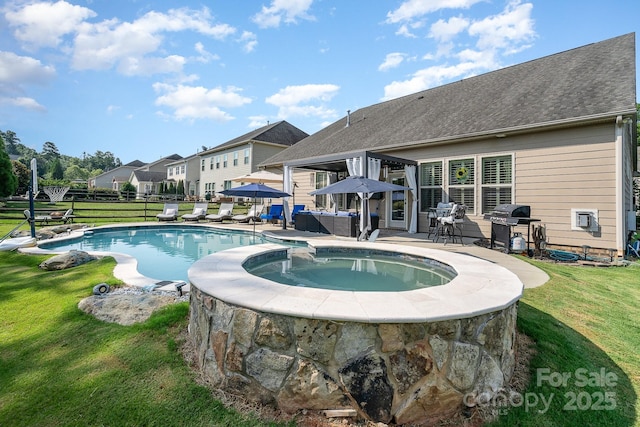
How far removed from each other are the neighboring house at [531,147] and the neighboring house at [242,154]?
13.3 metres

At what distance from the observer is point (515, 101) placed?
9711mm

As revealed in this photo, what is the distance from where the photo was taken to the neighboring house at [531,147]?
742 cm

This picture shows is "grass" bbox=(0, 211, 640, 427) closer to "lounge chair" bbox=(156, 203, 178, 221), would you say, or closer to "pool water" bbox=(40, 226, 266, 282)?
"pool water" bbox=(40, 226, 266, 282)

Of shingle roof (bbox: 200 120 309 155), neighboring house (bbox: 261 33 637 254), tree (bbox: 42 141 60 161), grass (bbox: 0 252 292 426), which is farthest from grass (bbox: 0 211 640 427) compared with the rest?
tree (bbox: 42 141 60 161)

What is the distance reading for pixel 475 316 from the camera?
2.27 meters

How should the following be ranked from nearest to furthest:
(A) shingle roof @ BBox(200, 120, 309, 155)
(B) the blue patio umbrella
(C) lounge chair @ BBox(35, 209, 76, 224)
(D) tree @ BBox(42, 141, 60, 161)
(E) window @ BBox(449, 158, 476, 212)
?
(E) window @ BBox(449, 158, 476, 212), (B) the blue patio umbrella, (C) lounge chair @ BBox(35, 209, 76, 224), (A) shingle roof @ BBox(200, 120, 309, 155), (D) tree @ BBox(42, 141, 60, 161)

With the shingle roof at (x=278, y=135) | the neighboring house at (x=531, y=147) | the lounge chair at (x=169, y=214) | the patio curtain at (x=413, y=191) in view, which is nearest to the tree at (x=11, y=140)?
the shingle roof at (x=278, y=135)

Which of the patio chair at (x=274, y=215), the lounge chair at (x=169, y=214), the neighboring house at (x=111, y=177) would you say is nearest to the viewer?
the patio chair at (x=274, y=215)

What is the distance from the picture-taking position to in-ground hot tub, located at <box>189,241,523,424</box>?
6.93 feet

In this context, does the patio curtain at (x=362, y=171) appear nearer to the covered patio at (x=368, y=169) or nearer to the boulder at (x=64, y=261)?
the covered patio at (x=368, y=169)

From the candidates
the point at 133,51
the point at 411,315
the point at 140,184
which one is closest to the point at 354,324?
the point at 411,315

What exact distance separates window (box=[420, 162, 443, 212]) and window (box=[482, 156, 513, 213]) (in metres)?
1.40

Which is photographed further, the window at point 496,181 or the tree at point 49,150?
the tree at point 49,150

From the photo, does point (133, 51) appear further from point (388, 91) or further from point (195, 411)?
point (195, 411)
